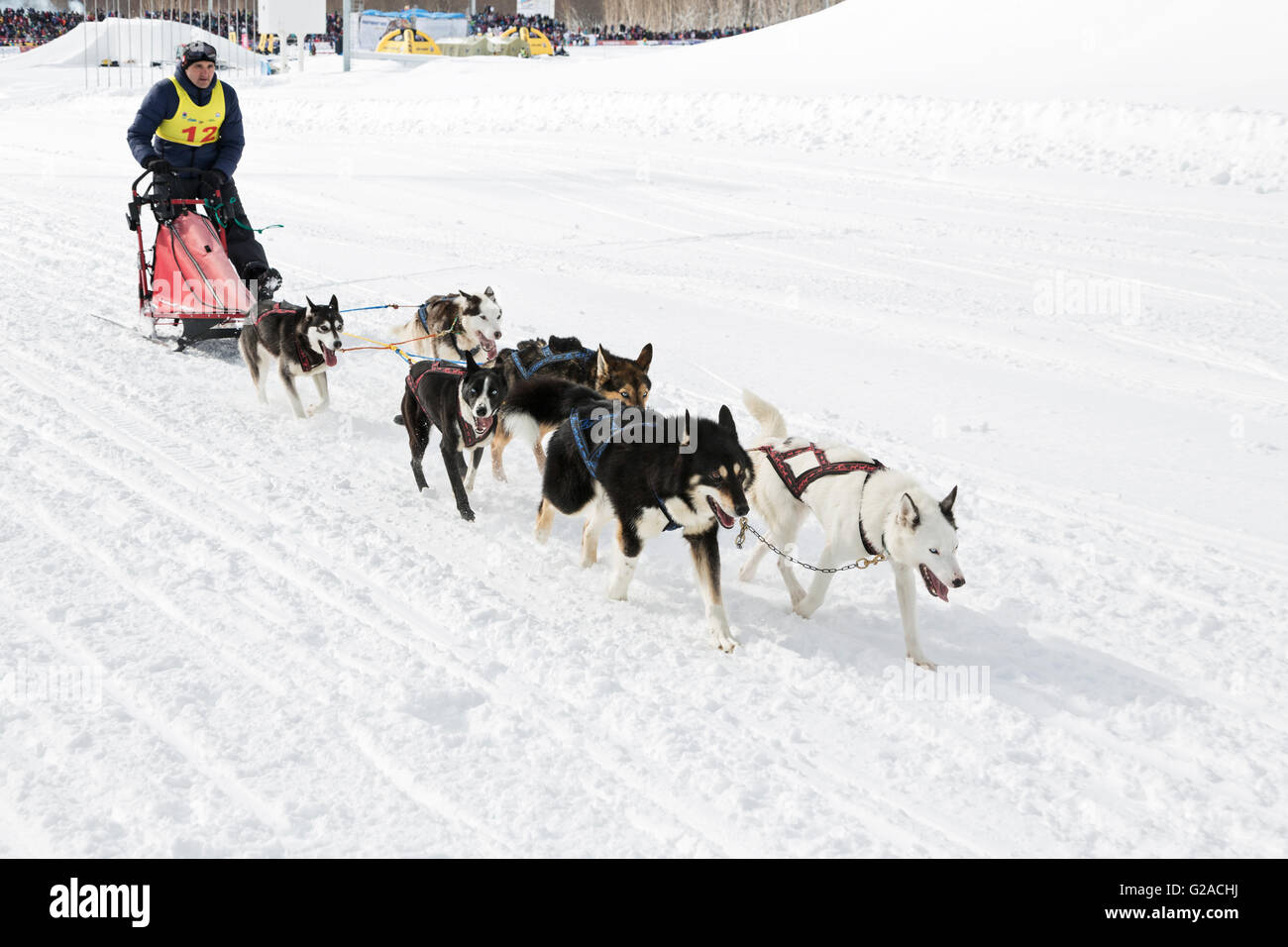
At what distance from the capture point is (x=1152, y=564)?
456 cm

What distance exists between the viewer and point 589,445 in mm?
4086

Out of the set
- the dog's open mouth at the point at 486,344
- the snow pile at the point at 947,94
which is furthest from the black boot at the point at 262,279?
the snow pile at the point at 947,94

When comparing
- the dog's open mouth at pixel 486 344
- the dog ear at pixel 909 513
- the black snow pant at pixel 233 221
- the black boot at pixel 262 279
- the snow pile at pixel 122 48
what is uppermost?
the snow pile at pixel 122 48

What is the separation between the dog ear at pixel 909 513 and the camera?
3.44 metres

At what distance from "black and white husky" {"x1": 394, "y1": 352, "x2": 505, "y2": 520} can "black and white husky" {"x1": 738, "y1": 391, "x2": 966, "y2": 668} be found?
113 cm

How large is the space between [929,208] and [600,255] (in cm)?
394

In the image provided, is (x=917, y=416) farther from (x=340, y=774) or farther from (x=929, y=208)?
(x=929, y=208)

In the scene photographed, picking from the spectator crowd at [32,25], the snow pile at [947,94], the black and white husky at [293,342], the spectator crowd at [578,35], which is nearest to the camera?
the black and white husky at [293,342]

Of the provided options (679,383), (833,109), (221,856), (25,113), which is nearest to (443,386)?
(679,383)

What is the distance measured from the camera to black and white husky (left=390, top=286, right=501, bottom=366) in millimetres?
6098

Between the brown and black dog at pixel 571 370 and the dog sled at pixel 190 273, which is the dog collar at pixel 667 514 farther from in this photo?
the dog sled at pixel 190 273

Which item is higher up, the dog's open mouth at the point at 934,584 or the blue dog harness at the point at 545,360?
the blue dog harness at the point at 545,360

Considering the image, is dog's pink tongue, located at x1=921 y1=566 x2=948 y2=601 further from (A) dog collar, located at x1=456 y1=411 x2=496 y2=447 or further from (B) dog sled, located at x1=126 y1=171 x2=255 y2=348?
(B) dog sled, located at x1=126 y1=171 x2=255 y2=348

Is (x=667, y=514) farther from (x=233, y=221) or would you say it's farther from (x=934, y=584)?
(x=233, y=221)
